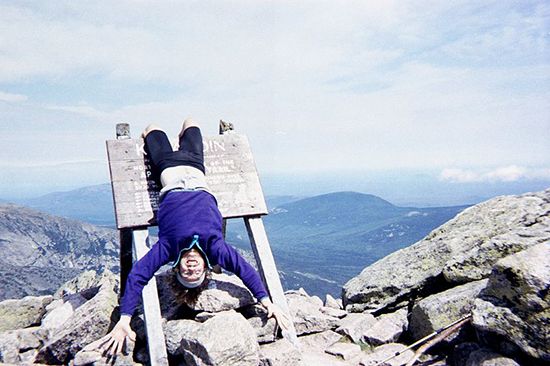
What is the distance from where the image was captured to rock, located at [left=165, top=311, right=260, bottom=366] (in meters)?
6.75

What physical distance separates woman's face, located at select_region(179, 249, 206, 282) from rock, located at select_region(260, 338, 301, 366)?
81.6 inches

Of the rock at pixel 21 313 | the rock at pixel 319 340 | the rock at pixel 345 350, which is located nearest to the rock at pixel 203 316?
the rock at pixel 319 340

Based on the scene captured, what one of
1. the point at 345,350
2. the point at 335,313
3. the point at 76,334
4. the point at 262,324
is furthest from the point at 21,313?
the point at 345,350

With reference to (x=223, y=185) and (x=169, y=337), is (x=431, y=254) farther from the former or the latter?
(x=169, y=337)

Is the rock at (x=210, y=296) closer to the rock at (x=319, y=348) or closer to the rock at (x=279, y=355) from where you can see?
the rock at (x=279, y=355)

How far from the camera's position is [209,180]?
10656 millimetres

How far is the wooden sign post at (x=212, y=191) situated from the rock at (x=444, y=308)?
2808 millimetres

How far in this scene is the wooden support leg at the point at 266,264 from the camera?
9320 mm

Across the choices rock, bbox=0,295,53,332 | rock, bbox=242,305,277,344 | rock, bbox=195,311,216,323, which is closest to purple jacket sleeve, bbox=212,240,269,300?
rock, bbox=242,305,277,344

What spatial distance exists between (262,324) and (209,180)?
160 inches

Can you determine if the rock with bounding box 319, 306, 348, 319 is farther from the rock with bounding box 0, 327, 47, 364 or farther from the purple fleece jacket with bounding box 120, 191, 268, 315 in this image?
the rock with bounding box 0, 327, 47, 364

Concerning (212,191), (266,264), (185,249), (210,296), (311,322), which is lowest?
(311,322)

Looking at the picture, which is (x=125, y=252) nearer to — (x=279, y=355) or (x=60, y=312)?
(x=60, y=312)

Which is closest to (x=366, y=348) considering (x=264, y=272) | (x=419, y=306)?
(x=419, y=306)
